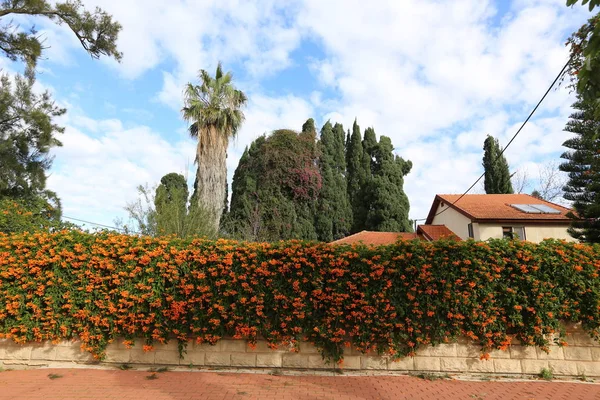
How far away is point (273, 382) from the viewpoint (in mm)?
4777

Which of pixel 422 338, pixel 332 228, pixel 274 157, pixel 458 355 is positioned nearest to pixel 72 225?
pixel 422 338

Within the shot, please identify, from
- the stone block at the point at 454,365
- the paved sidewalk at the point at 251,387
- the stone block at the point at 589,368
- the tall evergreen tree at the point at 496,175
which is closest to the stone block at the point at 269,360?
the paved sidewalk at the point at 251,387

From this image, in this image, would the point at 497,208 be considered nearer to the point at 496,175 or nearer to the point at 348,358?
the point at 496,175

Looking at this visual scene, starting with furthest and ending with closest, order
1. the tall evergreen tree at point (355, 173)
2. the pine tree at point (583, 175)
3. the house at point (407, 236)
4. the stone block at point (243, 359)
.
Result: 1. the tall evergreen tree at point (355, 173)
2. the house at point (407, 236)
3. the pine tree at point (583, 175)
4. the stone block at point (243, 359)

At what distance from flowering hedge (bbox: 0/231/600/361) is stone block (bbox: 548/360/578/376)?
1.37ft

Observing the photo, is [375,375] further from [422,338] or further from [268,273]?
[268,273]

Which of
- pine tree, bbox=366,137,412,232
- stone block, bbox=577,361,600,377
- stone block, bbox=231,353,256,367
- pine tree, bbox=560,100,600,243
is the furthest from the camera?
pine tree, bbox=366,137,412,232

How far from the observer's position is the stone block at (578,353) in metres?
5.12

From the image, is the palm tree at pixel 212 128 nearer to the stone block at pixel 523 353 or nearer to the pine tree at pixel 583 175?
the stone block at pixel 523 353

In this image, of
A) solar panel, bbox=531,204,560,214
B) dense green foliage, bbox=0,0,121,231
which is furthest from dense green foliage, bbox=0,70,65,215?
solar panel, bbox=531,204,560,214

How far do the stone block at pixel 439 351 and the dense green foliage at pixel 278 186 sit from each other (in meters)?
14.1

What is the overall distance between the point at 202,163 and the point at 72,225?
6.60m

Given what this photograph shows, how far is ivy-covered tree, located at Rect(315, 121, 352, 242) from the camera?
71.7ft

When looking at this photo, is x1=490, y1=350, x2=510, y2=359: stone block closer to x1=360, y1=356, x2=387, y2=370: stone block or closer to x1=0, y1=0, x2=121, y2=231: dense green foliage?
x1=360, y1=356, x2=387, y2=370: stone block
